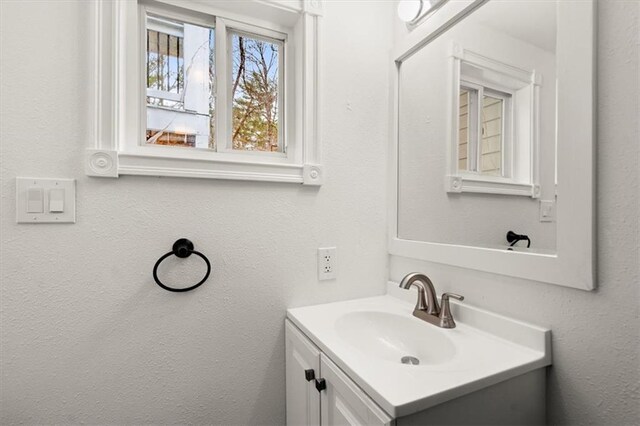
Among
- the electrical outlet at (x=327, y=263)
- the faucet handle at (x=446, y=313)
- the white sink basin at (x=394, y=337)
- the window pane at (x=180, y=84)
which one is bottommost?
the white sink basin at (x=394, y=337)

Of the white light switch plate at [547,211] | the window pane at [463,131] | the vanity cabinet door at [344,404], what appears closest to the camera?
the vanity cabinet door at [344,404]

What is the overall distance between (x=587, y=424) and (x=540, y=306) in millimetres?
269

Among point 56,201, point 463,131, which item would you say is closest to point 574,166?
point 463,131

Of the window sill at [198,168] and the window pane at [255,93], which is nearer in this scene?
the window sill at [198,168]

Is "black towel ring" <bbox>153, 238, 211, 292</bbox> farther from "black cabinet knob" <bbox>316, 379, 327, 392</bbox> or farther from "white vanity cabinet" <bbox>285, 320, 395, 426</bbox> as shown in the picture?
"black cabinet knob" <bbox>316, 379, 327, 392</bbox>

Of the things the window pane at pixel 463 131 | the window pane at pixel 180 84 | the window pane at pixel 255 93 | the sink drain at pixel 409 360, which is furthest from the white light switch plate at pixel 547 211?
the window pane at pixel 180 84

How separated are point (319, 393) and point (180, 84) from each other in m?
1.13

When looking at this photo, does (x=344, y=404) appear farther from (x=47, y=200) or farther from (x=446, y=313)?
(x=47, y=200)

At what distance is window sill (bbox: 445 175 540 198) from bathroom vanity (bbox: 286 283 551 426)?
1.17 ft

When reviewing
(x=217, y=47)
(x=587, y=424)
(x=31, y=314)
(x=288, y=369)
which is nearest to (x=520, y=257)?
(x=587, y=424)

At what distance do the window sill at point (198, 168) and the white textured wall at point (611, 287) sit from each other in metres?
0.81

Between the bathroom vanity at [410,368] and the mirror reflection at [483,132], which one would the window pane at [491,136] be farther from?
the bathroom vanity at [410,368]

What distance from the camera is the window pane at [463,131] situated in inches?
41.5

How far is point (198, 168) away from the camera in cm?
105
